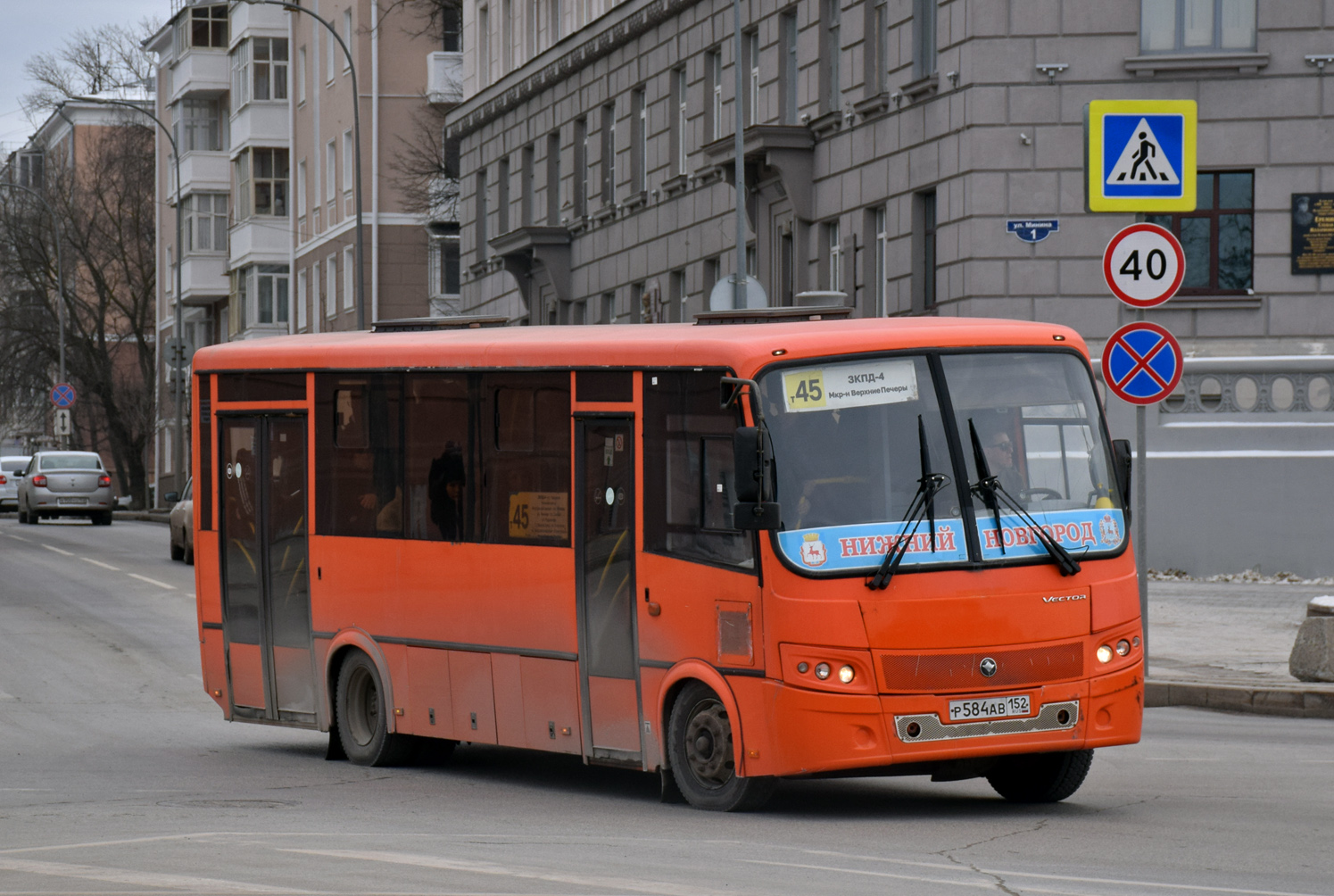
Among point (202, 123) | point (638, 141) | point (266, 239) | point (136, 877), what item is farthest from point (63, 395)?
point (136, 877)

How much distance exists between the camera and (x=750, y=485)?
10.4 m

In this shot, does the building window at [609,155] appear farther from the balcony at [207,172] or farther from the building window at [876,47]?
the balcony at [207,172]

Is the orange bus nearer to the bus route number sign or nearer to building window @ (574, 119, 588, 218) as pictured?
the bus route number sign

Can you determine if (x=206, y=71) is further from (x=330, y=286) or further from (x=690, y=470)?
(x=690, y=470)

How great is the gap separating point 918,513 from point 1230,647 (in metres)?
9.53

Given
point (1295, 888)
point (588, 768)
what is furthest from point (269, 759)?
point (1295, 888)

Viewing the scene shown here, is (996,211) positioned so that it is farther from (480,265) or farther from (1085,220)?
(480,265)

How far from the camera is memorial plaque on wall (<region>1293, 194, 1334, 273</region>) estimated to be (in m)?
27.8

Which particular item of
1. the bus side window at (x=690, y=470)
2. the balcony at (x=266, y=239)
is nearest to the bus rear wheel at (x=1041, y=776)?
the bus side window at (x=690, y=470)

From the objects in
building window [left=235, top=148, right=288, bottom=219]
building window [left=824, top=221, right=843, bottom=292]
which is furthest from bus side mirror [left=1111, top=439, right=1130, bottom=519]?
building window [left=235, top=148, right=288, bottom=219]

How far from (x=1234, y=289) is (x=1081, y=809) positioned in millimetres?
18053

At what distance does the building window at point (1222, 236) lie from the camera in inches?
1102

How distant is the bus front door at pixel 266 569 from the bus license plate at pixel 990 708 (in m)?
5.07

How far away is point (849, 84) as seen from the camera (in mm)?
31953
